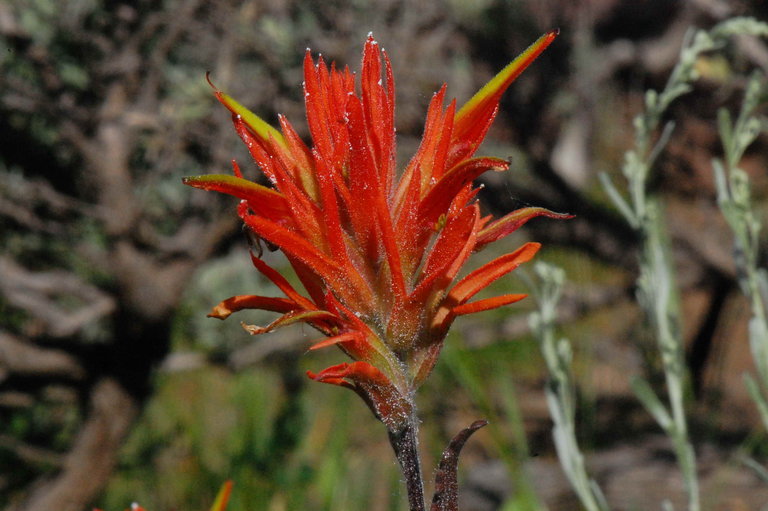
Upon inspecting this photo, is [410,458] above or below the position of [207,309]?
below

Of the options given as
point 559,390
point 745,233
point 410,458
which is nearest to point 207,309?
point 559,390

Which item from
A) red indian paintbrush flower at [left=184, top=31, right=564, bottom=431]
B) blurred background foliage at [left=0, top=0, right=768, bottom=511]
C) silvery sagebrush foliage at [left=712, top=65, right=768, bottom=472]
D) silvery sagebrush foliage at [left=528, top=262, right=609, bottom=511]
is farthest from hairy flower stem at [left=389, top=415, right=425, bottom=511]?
blurred background foliage at [left=0, top=0, right=768, bottom=511]

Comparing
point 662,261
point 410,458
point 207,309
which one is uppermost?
point 207,309

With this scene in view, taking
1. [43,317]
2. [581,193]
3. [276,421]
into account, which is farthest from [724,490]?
[43,317]

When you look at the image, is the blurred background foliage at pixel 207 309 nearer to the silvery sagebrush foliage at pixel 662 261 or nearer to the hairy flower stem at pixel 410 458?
the silvery sagebrush foliage at pixel 662 261

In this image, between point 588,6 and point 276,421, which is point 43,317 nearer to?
point 276,421

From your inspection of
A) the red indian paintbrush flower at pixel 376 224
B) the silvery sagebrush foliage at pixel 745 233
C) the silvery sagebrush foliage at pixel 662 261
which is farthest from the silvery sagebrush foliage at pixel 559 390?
the red indian paintbrush flower at pixel 376 224

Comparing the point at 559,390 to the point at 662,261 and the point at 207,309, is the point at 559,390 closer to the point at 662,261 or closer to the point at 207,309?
the point at 662,261
